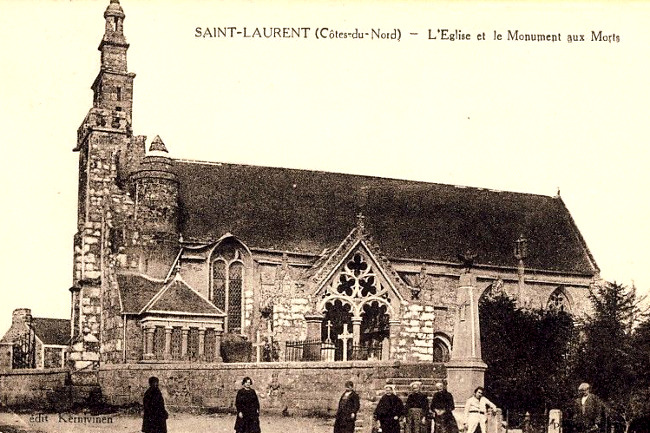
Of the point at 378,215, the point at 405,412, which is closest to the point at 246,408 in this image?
the point at 405,412

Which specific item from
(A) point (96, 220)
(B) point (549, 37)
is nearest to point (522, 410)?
(B) point (549, 37)

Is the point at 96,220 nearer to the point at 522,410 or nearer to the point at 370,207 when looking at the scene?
the point at 370,207

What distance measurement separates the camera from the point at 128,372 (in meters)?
25.9

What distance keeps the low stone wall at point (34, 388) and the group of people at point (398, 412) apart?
859 centimetres

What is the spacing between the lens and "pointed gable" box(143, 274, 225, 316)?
31656 millimetres

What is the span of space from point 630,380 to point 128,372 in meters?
17.9

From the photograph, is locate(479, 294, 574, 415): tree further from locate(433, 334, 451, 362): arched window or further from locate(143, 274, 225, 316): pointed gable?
locate(143, 274, 225, 316): pointed gable

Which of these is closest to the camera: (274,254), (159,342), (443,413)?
(443,413)

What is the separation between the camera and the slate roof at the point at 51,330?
2625 inches

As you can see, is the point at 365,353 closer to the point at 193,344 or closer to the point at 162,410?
the point at 193,344

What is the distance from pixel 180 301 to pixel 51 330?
134 ft

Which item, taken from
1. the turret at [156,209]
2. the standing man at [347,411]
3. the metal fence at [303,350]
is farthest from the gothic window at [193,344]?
the standing man at [347,411]

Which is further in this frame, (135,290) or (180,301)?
(135,290)

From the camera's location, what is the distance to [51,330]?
69.6 meters
